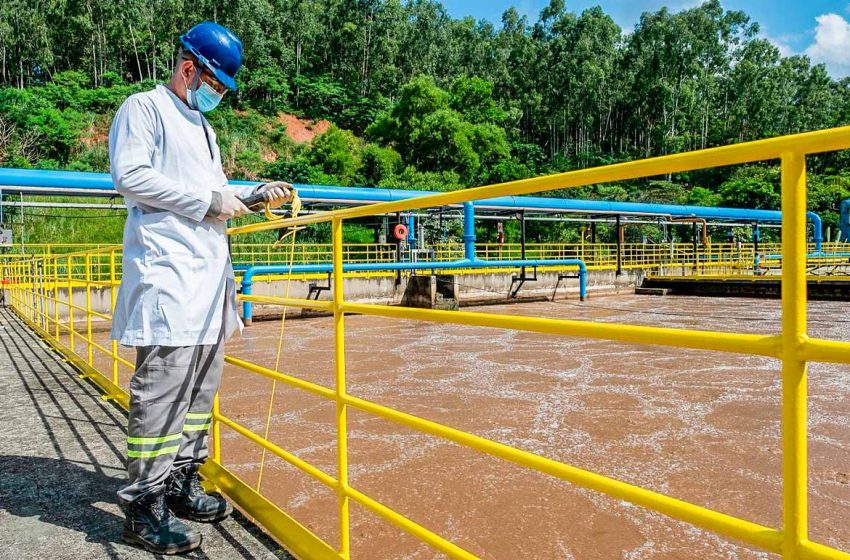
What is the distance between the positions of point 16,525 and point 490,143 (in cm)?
3632

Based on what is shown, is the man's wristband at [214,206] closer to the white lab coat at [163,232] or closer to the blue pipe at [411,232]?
the white lab coat at [163,232]

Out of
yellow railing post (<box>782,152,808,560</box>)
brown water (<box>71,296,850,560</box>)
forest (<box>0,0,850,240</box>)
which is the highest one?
forest (<box>0,0,850,240</box>)

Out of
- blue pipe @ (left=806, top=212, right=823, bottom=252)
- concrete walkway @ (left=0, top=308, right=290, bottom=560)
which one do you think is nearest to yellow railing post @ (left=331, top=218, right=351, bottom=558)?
concrete walkway @ (left=0, top=308, right=290, bottom=560)

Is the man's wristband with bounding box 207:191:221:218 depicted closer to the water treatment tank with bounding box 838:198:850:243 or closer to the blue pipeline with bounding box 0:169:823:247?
the blue pipeline with bounding box 0:169:823:247

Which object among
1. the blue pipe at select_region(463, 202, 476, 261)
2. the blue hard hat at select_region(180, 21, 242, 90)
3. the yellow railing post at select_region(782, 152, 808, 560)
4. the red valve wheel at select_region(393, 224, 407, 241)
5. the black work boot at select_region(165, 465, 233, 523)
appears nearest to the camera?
the yellow railing post at select_region(782, 152, 808, 560)

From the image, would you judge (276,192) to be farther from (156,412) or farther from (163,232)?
(156,412)

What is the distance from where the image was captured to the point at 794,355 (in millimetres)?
832

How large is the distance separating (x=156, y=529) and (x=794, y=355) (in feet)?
6.08

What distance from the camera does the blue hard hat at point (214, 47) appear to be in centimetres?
198

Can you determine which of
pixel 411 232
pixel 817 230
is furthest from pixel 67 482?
pixel 817 230

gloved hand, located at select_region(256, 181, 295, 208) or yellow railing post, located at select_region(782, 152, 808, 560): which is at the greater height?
gloved hand, located at select_region(256, 181, 295, 208)

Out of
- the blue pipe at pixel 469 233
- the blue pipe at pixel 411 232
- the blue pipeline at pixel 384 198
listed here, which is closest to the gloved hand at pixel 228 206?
the blue pipeline at pixel 384 198

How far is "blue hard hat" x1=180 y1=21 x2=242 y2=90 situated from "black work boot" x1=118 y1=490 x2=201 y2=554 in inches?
55.2

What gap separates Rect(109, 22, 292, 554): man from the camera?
6.09 ft
